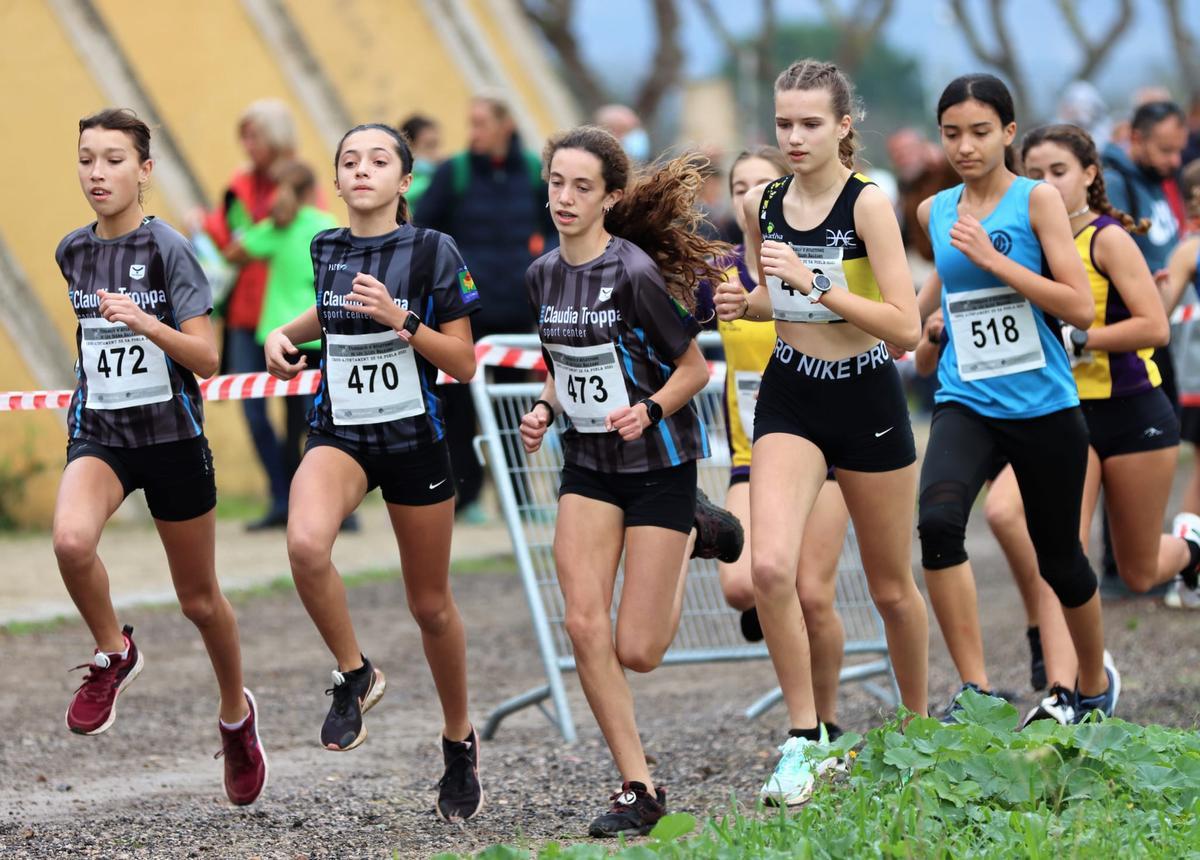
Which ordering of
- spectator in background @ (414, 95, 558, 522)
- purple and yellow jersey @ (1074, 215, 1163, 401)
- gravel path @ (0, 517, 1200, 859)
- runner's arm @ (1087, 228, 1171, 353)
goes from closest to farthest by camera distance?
1. gravel path @ (0, 517, 1200, 859)
2. runner's arm @ (1087, 228, 1171, 353)
3. purple and yellow jersey @ (1074, 215, 1163, 401)
4. spectator in background @ (414, 95, 558, 522)

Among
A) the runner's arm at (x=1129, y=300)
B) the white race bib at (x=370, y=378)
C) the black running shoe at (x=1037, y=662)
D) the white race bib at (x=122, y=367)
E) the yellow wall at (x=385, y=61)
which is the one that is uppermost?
the yellow wall at (x=385, y=61)

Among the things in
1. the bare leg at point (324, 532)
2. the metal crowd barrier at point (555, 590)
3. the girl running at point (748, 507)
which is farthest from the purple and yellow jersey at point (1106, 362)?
the bare leg at point (324, 532)

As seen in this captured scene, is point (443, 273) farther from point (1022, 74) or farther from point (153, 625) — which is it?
point (1022, 74)

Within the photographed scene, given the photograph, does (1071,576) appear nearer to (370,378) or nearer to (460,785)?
(460,785)

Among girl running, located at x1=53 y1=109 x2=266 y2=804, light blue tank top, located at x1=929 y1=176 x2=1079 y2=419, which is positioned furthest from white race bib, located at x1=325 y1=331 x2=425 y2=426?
light blue tank top, located at x1=929 y1=176 x2=1079 y2=419

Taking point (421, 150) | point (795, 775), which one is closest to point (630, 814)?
point (795, 775)

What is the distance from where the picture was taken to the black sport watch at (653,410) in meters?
5.37

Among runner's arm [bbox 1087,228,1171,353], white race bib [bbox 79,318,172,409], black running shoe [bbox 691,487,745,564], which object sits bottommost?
black running shoe [bbox 691,487,745,564]

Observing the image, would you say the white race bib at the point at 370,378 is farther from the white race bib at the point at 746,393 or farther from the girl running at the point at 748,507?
the white race bib at the point at 746,393

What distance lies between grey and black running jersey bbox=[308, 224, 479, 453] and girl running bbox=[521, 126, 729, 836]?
0.93 ft

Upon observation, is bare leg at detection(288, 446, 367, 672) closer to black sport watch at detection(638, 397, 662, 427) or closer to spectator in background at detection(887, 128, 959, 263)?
black sport watch at detection(638, 397, 662, 427)

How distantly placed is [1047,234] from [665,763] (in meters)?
2.30

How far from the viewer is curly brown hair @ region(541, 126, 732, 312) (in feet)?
18.3

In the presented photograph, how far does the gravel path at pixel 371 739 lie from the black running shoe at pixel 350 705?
0.28 meters
